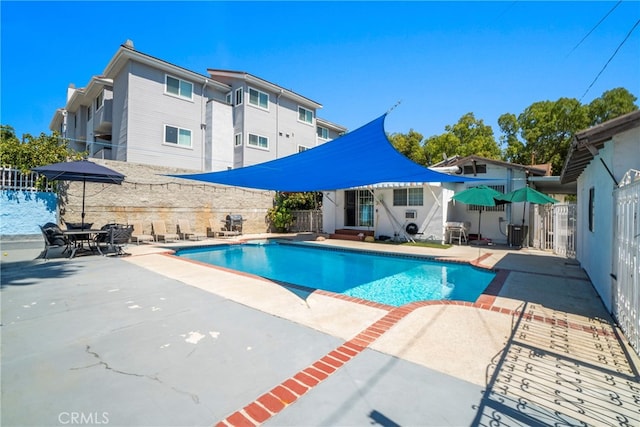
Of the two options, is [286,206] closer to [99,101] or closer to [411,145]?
[99,101]

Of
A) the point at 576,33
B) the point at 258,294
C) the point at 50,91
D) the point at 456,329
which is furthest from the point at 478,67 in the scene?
the point at 50,91

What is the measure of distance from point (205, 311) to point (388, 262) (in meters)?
7.60

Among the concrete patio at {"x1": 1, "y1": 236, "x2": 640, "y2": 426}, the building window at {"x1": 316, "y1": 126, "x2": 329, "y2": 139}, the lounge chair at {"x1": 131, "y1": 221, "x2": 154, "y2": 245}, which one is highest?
the building window at {"x1": 316, "y1": 126, "x2": 329, "y2": 139}

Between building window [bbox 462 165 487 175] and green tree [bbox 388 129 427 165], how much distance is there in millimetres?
14219

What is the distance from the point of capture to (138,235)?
12867mm

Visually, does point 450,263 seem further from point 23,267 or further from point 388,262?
point 23,267

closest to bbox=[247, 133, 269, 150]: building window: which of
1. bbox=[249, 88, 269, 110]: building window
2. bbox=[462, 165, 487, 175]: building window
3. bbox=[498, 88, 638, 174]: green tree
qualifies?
bbox=[249, 88, 269, 110]: building window

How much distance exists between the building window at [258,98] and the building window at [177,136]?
4952 millimetres

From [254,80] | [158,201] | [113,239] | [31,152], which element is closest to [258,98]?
[254,80]

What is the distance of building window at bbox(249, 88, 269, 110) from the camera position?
803 inches

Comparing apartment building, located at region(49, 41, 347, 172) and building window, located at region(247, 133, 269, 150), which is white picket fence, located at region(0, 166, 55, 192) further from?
building window, located at region(247, 133, 269, 150)

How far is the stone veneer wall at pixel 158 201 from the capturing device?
1205 cm

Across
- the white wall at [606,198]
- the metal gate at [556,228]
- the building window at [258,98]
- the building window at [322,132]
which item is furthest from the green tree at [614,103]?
the building window at [258,98]

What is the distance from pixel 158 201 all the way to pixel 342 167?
10.9m
